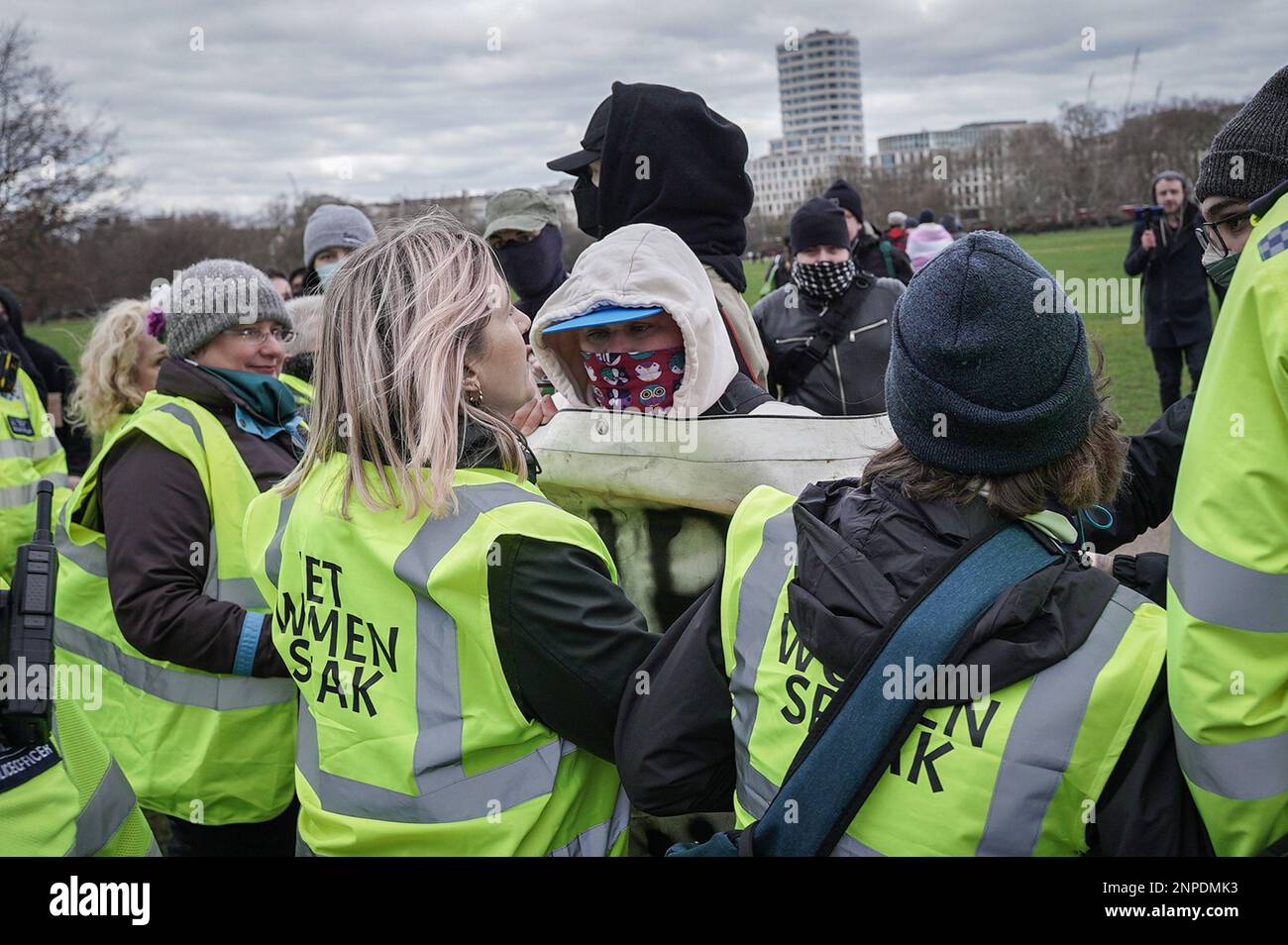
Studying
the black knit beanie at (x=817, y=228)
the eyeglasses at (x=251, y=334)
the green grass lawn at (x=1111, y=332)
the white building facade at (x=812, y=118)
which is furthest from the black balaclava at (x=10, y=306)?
the white building facade at (x=812, y=118)

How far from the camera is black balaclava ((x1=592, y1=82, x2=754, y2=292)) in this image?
2.89 m

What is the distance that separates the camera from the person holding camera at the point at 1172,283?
9.22 meters

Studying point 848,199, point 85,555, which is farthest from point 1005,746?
point 848,199

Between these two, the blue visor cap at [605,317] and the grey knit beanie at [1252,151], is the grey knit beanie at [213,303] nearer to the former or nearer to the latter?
the blue visor cap at [605,317]

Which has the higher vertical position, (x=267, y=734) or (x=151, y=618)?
(x=151, y=618)

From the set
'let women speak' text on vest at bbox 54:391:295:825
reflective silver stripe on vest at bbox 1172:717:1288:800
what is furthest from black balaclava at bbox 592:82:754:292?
reflective silver stripe on vest at bbox 1172:717:1288:800

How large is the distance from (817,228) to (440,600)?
4681 mm

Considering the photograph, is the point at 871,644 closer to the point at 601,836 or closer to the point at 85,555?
the point at 601,836

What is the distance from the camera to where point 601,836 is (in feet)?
6.51

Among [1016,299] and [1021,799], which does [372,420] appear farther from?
[1021,799]

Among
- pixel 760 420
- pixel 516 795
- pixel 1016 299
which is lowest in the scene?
pixel 516 795

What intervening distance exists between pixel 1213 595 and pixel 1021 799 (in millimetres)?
355

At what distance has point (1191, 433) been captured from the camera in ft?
4.64

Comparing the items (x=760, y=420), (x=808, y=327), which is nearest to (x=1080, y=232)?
(x=808, y=327)
